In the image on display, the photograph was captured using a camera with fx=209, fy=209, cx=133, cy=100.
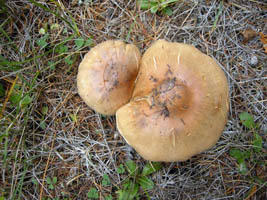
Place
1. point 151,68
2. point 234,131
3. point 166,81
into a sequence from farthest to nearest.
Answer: point 234,131, point 151,68, point 166,81

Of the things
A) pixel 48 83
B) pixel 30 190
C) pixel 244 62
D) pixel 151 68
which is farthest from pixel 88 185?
pixel 244 62

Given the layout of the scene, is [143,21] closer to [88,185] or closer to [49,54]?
[49,54]

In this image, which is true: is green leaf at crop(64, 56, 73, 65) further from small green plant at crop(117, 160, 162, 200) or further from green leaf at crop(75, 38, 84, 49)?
small green plant at crop(117, 160, 162, 200)

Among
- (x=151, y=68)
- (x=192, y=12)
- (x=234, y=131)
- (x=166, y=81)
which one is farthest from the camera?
(x=192, y=12)

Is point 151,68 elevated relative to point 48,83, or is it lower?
elevated

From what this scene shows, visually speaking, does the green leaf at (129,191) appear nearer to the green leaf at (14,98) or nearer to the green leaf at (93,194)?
the green leaf at (93,194)

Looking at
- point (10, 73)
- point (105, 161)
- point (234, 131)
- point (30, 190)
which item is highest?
point (10, 73)

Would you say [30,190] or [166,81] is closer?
[166,81]
